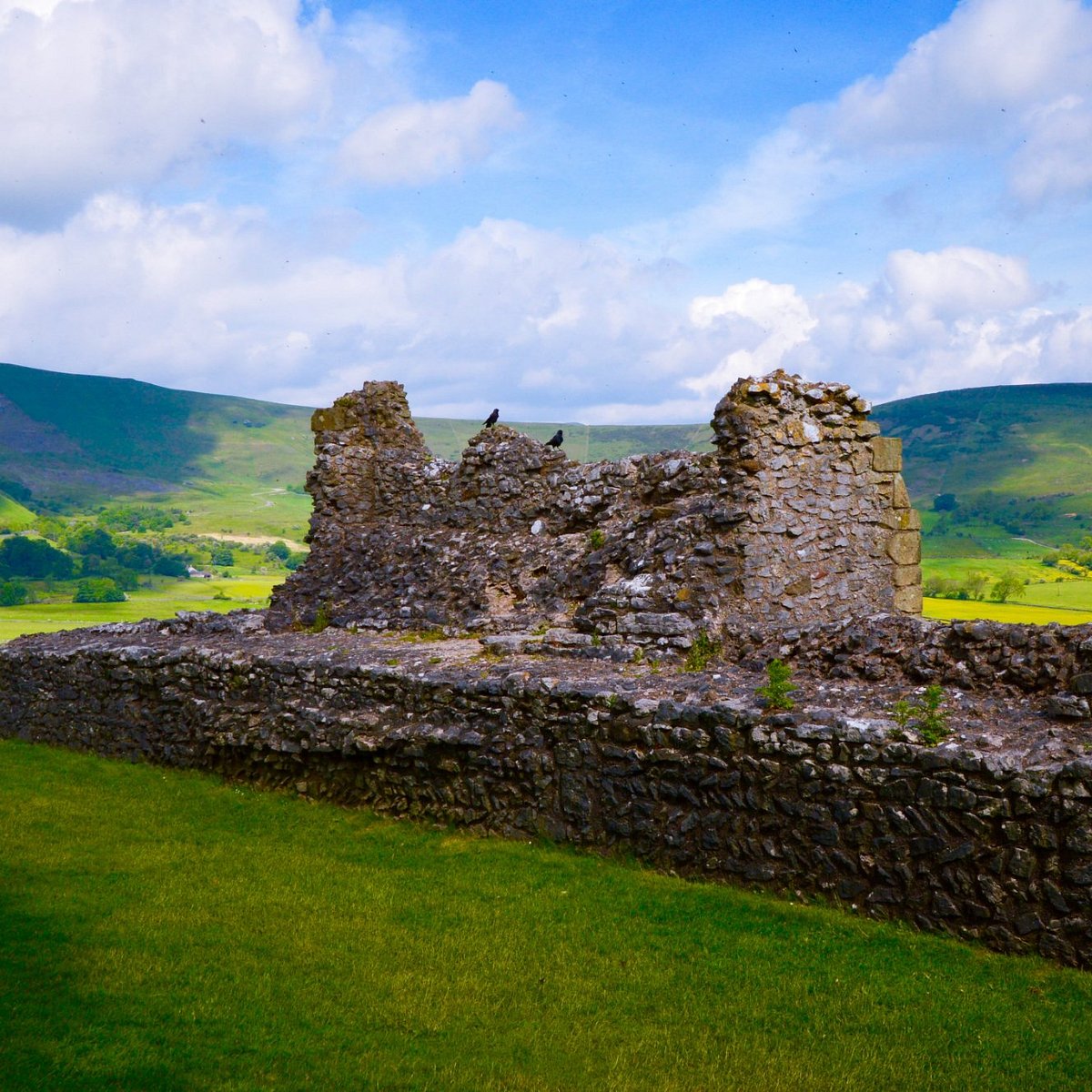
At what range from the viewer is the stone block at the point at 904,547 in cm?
1472

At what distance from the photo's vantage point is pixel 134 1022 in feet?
20.5

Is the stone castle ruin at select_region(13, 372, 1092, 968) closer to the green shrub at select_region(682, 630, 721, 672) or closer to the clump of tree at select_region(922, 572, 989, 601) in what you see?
the green shrub at select_region(682, 630, 721, 672)

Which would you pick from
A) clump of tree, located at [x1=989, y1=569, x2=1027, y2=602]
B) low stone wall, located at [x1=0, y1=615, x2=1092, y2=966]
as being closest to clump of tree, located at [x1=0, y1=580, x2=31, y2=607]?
low stone wall, located at [x1=0, y1=615, x2=1092, y2=966]

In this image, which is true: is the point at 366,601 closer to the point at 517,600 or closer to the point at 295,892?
the point at 517,600

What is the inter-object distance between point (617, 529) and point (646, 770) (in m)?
6.25

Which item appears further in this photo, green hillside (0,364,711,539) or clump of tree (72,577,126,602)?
green hillside (0,364,711,539)

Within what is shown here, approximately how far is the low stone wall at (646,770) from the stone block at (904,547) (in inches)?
204

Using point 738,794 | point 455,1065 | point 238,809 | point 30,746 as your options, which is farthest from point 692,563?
point 30,746

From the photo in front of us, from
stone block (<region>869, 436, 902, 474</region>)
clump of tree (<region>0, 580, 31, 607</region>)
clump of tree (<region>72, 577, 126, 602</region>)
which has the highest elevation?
stone block (<region>869, 436, 902, 474</region>)

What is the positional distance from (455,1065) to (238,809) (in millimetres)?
6772

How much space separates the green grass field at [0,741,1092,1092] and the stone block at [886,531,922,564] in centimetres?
729

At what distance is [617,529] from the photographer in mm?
15219

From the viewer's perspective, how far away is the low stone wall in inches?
290


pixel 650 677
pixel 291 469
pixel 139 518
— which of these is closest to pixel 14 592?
pixel 650 677
